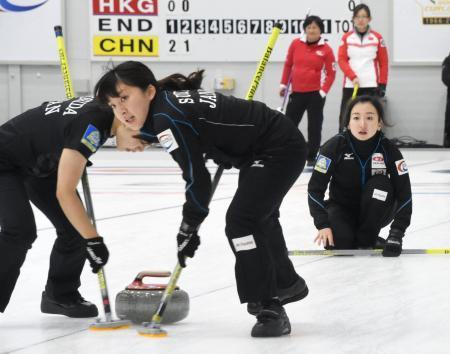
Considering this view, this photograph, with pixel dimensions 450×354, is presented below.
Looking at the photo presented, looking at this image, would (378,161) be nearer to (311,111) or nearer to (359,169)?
(359,169)

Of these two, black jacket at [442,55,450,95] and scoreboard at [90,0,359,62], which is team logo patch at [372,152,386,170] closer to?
black jacket at [442,55,450,95]

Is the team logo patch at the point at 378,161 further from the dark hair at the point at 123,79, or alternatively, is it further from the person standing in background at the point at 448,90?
the person standing in background at the point at 448,90

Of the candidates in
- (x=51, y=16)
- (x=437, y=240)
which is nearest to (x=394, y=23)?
(x=51, y=16)

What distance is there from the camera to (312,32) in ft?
29.8

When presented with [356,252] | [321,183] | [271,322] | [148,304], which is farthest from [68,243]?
[356,252]

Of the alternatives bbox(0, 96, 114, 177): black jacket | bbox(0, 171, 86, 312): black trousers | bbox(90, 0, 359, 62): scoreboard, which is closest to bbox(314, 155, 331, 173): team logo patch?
bbox(0, 171, 86, 312): black trousers

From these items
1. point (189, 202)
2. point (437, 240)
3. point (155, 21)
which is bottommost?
point (437, 240)

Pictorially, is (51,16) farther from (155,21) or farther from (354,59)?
(354,59)

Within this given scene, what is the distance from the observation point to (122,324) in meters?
2.94

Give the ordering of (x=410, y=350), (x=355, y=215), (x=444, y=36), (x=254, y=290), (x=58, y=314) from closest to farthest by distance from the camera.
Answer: (x=410, y=350), (x=254, y=290), (x=58, y=314), (x=355, y=215), (x=444, y=36)

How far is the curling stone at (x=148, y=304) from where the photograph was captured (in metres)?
2.98

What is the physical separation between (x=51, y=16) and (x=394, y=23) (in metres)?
4.53

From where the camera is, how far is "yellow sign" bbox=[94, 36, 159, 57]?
12383mm

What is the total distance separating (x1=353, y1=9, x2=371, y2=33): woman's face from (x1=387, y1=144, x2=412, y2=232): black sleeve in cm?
505
